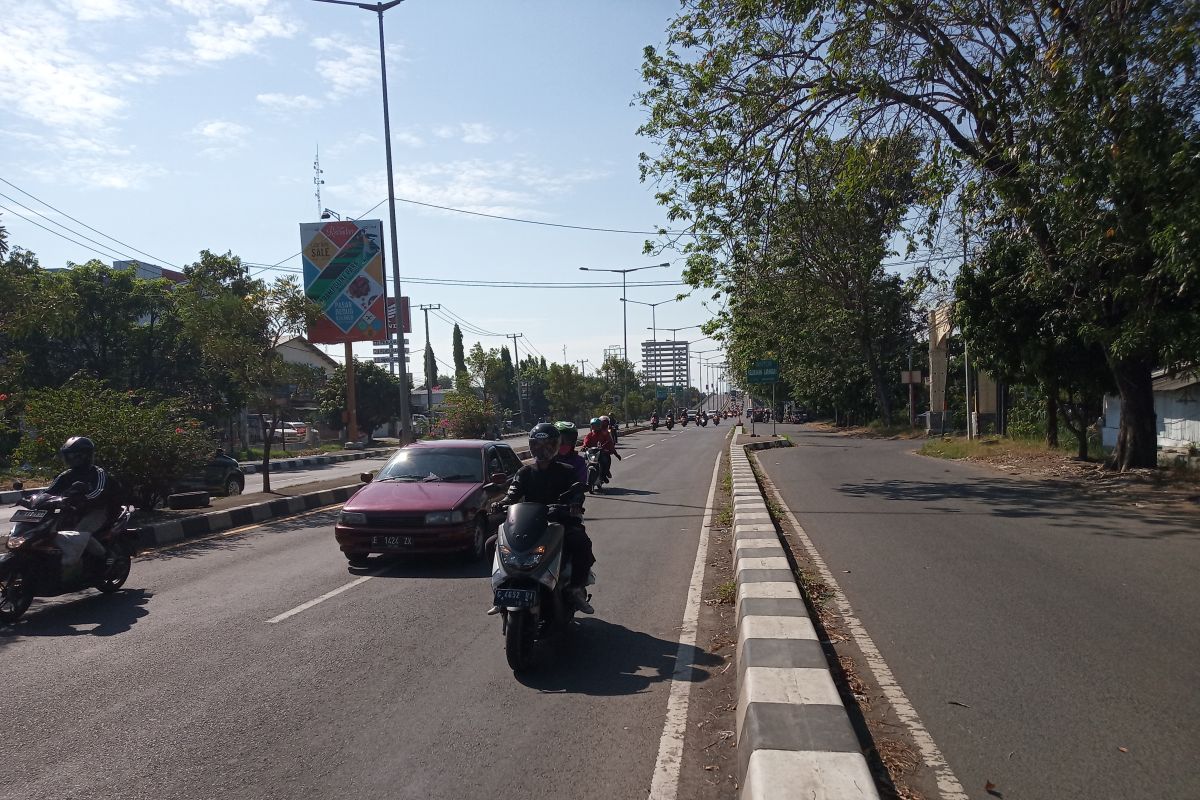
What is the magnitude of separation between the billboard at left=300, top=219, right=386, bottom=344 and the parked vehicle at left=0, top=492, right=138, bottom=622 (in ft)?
82.9

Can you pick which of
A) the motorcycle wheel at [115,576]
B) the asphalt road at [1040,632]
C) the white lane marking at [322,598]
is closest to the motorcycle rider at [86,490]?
the motorcycle wheel at [115,576]

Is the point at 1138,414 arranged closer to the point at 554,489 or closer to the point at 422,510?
the point at 422,510

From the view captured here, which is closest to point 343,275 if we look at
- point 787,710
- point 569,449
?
point 569,449

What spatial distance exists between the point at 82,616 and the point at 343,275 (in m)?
26.5

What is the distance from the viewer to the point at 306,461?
36.9 meters

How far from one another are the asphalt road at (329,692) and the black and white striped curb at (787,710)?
50 centimetres

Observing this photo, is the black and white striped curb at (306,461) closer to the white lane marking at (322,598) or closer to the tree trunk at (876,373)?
the white lane marking at (322,598)

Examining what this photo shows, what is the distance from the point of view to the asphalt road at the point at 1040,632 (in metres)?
4.04

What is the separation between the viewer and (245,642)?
648 centimetres

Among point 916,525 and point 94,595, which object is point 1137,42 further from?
point 94,595

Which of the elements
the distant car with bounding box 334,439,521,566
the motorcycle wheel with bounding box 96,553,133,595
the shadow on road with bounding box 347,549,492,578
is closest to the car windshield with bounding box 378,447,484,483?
the distant car with bounding box 334,439,521,566

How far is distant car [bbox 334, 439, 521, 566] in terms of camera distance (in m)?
9.19

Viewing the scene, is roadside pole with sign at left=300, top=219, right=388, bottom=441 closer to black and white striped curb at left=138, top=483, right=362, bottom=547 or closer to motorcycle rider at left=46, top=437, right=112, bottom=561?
black and white striped curb at left=138, top=483, right=362, bottom=547

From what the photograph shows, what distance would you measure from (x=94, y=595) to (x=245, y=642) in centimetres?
303
